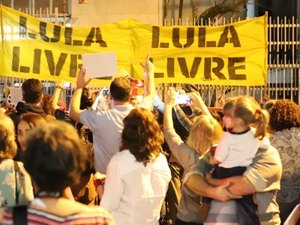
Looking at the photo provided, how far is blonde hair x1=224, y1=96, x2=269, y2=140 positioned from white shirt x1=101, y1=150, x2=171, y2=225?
72 centimetres

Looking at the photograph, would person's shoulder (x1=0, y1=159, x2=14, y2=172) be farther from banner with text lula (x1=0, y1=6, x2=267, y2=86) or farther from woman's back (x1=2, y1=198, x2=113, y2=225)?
banner with text lula (x1=0, y1=6, x2=267, y2=86)

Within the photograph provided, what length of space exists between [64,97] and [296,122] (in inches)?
346

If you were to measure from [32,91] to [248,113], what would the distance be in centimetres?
338

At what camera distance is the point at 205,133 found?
5.11 m

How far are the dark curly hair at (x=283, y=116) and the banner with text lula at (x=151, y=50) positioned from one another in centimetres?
356

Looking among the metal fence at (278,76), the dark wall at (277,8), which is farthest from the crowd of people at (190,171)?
the dark wall at (277,8)

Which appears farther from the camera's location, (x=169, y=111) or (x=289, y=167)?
(x=169, y=111)

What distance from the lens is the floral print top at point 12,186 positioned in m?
4.32

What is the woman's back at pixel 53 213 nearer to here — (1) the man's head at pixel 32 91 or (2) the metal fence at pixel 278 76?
(1) the man's head at pixel 32 91

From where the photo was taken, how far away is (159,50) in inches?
373

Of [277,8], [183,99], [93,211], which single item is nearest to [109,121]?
[183,99]

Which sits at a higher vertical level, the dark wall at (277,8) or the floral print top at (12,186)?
the dark wall at (277,8)

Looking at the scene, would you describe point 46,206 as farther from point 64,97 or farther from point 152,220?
point 64,97

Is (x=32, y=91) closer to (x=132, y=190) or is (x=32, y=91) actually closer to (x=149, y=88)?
(x=149, y=88)
